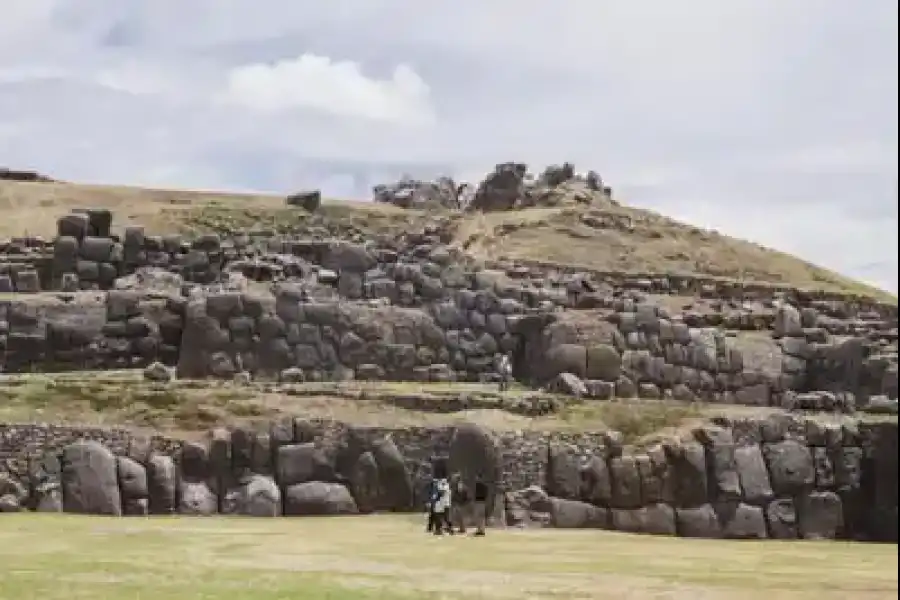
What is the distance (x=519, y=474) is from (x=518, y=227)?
48739 millimetres

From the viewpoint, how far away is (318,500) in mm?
28922

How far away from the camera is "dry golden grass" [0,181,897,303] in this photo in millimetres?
73250

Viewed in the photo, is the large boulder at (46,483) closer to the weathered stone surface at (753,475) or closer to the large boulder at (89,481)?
the large boulder at (89,481)

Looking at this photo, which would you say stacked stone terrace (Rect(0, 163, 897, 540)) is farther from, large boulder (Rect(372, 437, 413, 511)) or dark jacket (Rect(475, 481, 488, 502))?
dark jacket (Rect(475, 481, 488, 502))

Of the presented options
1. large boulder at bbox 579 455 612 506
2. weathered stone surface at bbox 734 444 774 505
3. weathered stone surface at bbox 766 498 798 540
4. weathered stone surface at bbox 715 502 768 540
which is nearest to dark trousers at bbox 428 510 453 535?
large boulder at bbox 579 455 612 506

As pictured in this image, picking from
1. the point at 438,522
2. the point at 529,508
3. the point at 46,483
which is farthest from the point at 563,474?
the point at 46,483

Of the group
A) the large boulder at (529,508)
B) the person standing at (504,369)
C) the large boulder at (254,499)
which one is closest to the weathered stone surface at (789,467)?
the large boulder at (529,508)

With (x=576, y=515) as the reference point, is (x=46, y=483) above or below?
above

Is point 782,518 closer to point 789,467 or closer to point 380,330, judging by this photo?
point 789,467

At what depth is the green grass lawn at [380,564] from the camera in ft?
54.6

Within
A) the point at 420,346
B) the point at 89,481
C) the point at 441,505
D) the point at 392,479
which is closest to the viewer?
the point at 441,505

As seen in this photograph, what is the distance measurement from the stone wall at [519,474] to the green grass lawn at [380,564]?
128 centimetres

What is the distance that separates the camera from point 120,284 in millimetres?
41656

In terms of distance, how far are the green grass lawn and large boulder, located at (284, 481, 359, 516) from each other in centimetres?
91
